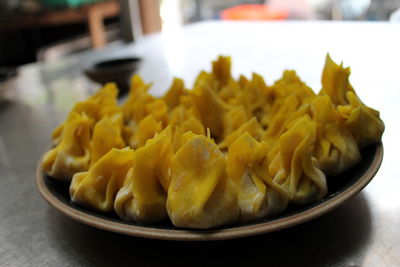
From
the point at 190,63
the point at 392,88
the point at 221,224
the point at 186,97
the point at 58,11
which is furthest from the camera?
the point at 58,11

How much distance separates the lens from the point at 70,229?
2.31 feet

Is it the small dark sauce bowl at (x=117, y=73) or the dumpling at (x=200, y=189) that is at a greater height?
the dumpling at (x=200, y=189)

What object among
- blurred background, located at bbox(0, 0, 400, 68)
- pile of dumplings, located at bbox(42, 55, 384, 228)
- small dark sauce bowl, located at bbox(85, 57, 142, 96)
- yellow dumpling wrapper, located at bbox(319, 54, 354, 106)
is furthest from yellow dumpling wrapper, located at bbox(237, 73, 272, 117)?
blurred background, located at bbox(0, 0, 400, 68)

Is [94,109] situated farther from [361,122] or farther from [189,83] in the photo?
[189,83]

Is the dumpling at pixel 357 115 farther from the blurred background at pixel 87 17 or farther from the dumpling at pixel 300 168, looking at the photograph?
the blurred background at pixel 87 17

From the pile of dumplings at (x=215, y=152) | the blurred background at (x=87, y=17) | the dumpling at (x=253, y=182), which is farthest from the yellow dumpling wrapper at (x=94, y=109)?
the blurred background at (x=87, y=17)

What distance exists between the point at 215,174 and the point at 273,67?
1067 mm

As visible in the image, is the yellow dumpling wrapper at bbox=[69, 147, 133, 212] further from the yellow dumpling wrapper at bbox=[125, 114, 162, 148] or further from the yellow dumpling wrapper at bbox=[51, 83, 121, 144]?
the yellow dumpling wrapper at bbox=[51, 83, 121, 144]

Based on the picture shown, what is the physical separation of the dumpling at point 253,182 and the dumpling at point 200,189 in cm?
2

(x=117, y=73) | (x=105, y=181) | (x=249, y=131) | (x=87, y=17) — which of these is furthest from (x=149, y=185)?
(x=87, y=17)

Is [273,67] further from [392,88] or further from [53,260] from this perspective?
[53,260]

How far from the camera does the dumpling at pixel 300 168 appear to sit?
1.88 ft

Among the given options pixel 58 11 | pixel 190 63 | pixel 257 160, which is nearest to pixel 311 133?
pixel 257 160

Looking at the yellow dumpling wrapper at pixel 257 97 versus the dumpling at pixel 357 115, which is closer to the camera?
the dumpling at pixel 357 115
